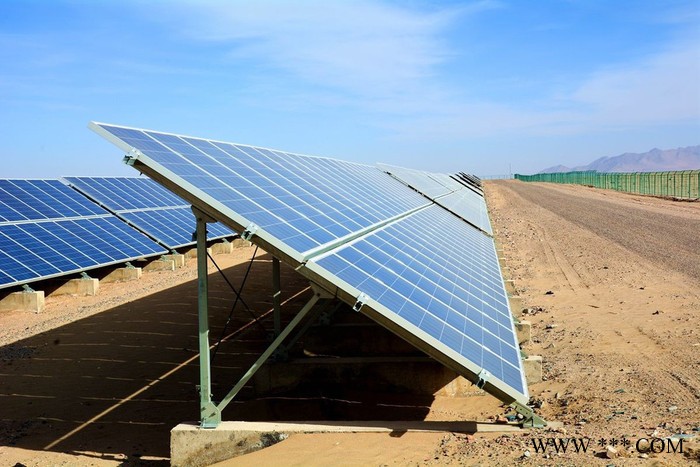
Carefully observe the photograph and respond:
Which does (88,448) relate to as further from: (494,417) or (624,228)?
(624,228)

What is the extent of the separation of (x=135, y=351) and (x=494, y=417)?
7.16 metres

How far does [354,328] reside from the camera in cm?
1104

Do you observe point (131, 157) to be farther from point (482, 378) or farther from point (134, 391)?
point (134, 391)

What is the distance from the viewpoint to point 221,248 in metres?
28.0

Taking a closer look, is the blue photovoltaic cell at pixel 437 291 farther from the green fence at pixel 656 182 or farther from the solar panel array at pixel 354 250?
the green fence at pixel 656 182

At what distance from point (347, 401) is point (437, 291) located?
2.23 m

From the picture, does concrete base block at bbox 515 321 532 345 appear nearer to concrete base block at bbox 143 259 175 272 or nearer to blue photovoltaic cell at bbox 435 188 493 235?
blue photovoltaic cell at bbox 435 188 493 235

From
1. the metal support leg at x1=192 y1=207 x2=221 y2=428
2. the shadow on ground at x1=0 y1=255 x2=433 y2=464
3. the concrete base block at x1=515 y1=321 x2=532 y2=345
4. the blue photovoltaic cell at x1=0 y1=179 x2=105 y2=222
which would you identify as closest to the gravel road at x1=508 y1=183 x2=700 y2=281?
the concrete base block at x1=515 y1=321 x2=532 y2=345

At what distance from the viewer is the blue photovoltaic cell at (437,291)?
21.3 feet

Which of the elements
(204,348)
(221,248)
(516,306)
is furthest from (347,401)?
(221,248)

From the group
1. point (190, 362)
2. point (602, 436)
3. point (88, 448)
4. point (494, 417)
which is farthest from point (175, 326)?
point (602, 436)

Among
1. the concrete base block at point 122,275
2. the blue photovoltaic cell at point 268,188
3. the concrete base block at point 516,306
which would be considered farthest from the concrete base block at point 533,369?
the concrete base block at point 122,275

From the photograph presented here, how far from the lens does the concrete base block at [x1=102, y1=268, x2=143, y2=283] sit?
21016 millimetres

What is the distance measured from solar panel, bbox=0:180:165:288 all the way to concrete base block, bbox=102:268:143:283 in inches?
15.9
